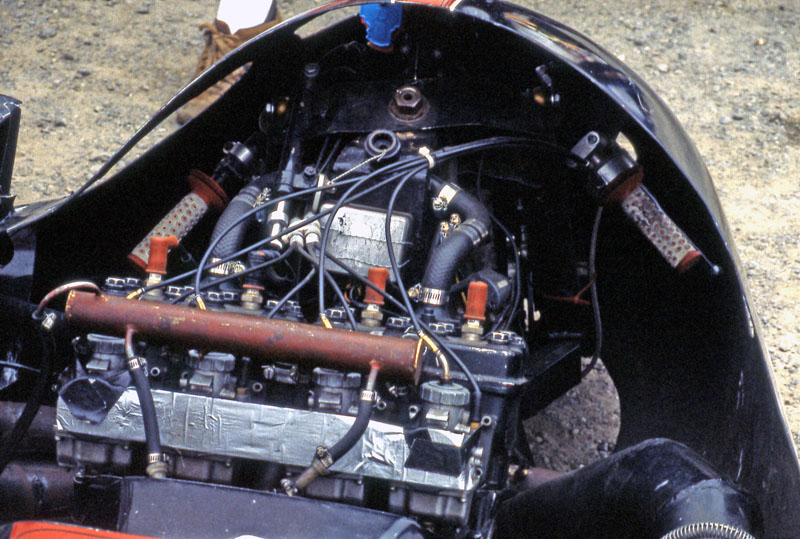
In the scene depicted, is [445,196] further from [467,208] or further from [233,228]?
[233,228]

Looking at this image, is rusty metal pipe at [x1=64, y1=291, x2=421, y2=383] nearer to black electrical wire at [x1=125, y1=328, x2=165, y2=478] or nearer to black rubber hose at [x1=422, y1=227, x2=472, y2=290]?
black electrical wire at [x1=125, y1=328, x2=165, y2=478]

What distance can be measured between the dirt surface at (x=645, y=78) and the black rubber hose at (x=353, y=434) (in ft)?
5.99

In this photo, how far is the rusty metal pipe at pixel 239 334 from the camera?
1.70 meters

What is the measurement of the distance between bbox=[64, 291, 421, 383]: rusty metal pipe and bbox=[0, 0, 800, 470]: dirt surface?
1.78 metres

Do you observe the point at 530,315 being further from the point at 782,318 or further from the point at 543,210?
the point at 782,318

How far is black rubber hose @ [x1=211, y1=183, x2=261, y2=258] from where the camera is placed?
7.38ft

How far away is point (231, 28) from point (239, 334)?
3691 mm

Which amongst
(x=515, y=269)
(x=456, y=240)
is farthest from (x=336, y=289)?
(x=515, y=269)

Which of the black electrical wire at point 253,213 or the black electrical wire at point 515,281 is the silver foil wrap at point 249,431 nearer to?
the black electrical wire at point 253,213

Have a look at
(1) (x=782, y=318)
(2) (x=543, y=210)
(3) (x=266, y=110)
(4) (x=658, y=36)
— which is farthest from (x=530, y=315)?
(4) (x=658, y=36)

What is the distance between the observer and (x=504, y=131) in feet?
7.90

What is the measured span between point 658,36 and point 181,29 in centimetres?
306

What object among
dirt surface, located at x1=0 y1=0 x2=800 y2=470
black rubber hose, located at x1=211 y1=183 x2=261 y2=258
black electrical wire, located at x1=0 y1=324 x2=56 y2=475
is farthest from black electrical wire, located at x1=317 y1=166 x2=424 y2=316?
dirt surface, located at x1=0 y1=0 x2=800 y2=470

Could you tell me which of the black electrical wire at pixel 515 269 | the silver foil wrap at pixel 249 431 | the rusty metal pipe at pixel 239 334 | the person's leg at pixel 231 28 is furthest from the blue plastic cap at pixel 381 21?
the person's leg at pixel 231 28
